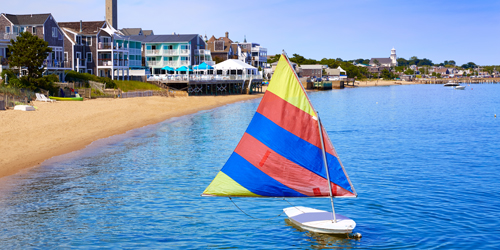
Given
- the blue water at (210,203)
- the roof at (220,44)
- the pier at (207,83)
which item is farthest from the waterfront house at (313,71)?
the blue water at (210,203)

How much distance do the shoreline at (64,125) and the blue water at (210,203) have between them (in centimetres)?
120

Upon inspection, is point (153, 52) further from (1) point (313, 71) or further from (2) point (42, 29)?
(1) point (313, 71)

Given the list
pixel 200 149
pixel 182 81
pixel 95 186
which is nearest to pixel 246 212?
pixel 95 186

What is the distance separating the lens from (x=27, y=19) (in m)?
60.8

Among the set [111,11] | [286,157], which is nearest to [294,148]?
[286,157]

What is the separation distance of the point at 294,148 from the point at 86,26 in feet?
239

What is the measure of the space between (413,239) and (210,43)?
4540 inches

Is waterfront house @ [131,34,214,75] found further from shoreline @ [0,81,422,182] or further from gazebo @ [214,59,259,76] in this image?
shoreline @ [0,81,422,182]

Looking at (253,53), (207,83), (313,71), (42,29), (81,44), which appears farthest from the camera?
(313,71)

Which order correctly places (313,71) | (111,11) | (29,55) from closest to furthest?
1. (29,55)
2. (111,11)
3. (313,71)

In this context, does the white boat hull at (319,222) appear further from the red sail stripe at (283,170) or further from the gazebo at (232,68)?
the gazebo at (232,68)

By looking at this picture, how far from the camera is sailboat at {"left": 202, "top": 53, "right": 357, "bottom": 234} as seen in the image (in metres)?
12.0

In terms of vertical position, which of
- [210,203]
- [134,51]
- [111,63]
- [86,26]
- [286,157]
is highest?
[86,26]

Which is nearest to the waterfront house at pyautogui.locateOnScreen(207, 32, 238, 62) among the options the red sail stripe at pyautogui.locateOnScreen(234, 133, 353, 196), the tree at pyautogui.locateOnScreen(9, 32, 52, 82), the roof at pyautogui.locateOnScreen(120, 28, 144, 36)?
the roof at pyautogui.locateOnScreen(120, 28, 144, 36)
